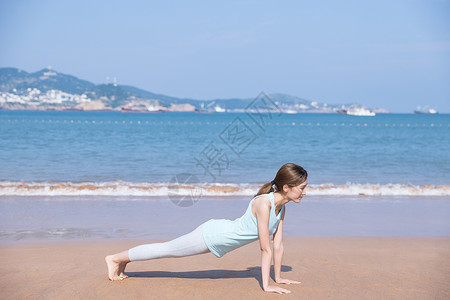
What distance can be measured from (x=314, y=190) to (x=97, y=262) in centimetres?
767

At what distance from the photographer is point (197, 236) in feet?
13.5

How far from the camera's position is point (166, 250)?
13.7ft

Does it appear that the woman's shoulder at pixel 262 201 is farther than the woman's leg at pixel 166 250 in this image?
No

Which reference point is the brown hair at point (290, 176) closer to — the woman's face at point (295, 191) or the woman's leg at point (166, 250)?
the woman's face at point (295, 191)

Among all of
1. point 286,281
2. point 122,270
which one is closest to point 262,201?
point 286,281

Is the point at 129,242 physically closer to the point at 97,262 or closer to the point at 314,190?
the point at 97,262

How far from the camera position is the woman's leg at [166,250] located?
4.11 m

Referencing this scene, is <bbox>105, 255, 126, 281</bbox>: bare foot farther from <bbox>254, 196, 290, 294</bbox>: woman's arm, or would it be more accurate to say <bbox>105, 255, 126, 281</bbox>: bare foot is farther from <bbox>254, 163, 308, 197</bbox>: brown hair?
<bbox>254, 163, 308, 197</bbox>: brown hair

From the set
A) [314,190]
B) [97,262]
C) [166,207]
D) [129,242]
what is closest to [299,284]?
[97,262]

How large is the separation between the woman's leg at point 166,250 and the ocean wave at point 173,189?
645 cm

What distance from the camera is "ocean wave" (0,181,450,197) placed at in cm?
1105

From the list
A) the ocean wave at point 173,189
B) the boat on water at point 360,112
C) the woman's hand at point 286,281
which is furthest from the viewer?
the boat on water at point 360,112

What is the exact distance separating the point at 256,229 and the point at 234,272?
0.98 meters

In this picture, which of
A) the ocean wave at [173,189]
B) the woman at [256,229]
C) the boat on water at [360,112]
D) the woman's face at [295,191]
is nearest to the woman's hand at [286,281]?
the woman at [256,229]
